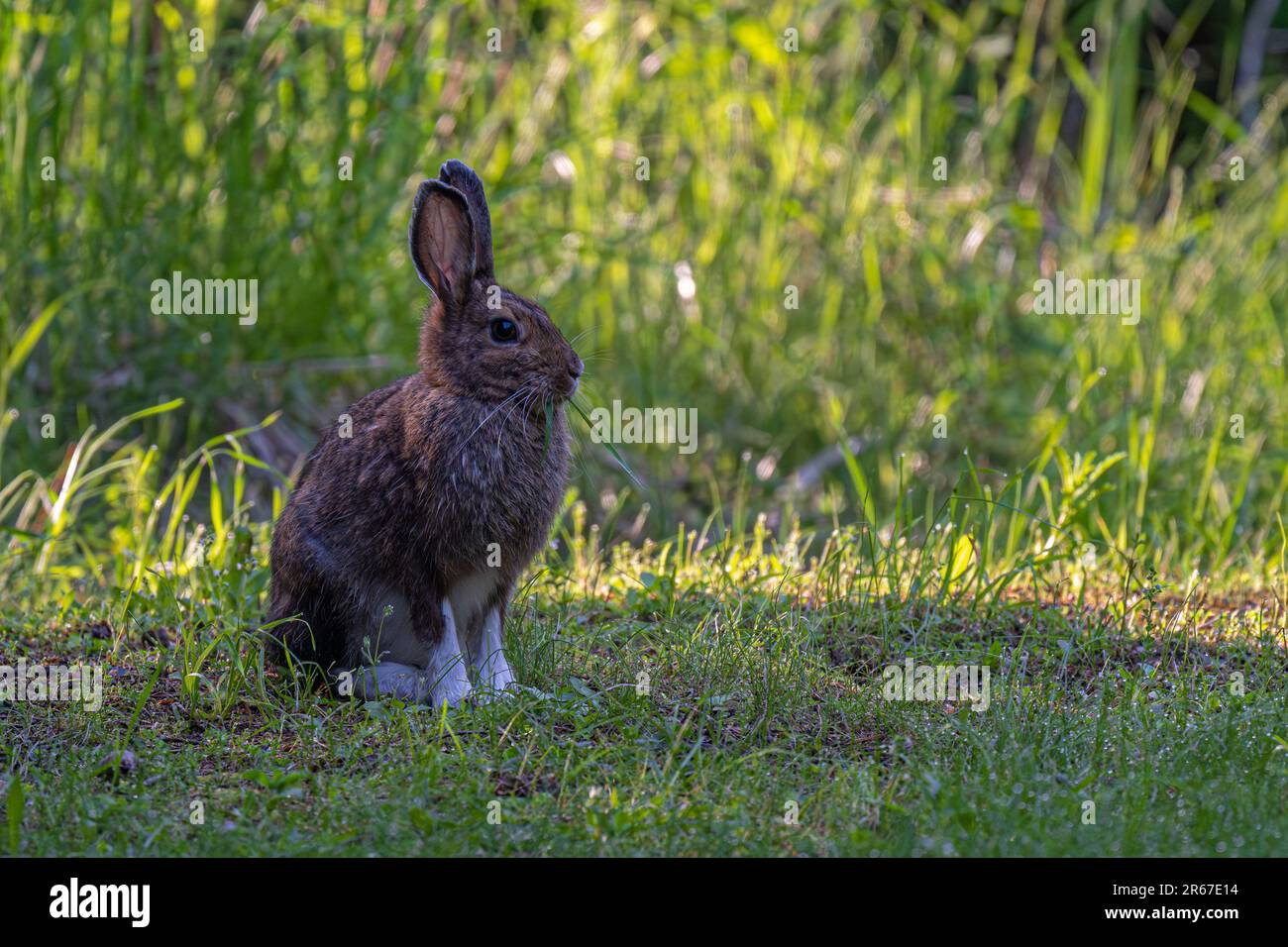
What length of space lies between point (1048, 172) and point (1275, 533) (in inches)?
190

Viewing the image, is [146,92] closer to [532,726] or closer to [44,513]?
[44,513]

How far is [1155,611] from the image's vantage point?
471 cm

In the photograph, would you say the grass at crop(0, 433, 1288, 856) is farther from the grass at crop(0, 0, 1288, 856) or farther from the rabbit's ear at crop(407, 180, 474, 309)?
the rabbit's ear at crop(407, 180, 474, 309)

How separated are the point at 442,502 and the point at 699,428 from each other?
3193 millimetres

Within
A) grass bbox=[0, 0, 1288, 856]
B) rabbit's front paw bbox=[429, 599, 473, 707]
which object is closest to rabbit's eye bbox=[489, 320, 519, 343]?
rabbit's front paw bbox=[429, 599, 473, 707]
